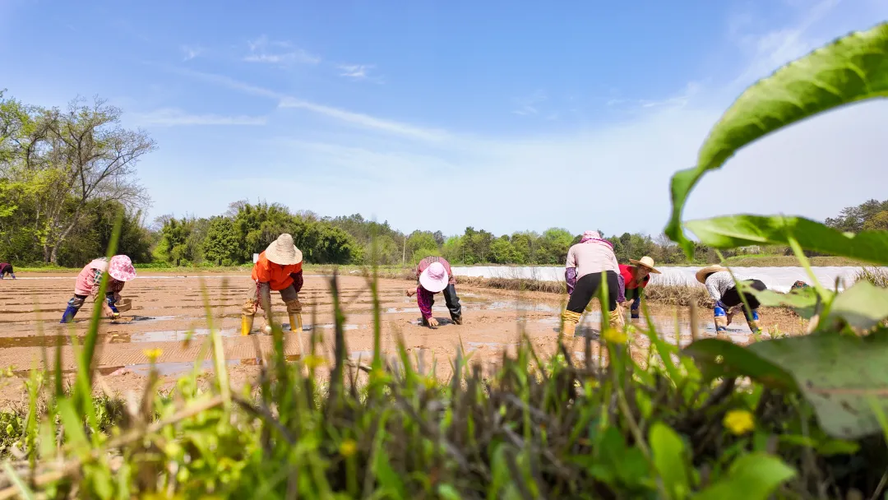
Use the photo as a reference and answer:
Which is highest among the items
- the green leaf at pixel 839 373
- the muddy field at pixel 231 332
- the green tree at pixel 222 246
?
the green tree at pixel 222 246

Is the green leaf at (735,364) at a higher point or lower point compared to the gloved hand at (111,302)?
higher

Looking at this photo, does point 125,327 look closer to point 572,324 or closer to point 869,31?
point 572,324

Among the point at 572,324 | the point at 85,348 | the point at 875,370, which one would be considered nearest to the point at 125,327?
the point at 572,324

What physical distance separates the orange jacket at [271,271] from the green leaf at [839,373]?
7967 mm

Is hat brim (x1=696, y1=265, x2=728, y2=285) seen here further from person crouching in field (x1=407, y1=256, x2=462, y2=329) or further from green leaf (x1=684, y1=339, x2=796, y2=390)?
green leaf (x1=684, y1=339, x2=796, y2=390)

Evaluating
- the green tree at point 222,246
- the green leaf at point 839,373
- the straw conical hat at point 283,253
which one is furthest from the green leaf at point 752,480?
the green tree at point 222,246

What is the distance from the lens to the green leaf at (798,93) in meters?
0.74

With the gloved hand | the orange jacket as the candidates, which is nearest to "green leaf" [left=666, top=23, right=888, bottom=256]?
the orange jacket

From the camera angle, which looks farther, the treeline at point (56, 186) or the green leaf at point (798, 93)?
the treeline at point (56, 186)

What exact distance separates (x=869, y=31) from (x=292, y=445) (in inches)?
37.3

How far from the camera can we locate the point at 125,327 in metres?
9.30

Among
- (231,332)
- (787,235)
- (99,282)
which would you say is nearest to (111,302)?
(99,282)

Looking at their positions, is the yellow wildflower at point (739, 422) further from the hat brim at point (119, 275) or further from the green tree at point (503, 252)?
A: the green tree at point (503, 252)

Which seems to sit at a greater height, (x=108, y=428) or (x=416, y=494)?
(x=416, y=494)
